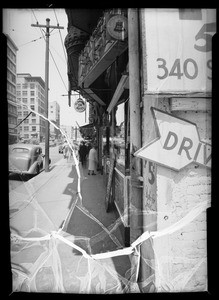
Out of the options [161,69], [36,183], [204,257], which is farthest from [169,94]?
[36,183]

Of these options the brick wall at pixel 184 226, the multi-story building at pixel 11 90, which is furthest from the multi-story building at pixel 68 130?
the brick wall at pixel 184 226

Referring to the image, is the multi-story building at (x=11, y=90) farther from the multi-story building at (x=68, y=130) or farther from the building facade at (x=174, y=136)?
the building facade at (x=174, y=136)

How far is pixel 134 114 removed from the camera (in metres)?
2.41

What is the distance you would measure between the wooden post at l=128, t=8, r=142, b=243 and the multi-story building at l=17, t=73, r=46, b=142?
121 cm

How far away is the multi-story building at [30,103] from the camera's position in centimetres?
242

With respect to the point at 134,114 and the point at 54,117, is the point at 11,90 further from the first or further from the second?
the point at 134,114

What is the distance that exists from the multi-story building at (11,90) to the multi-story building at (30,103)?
7 cm

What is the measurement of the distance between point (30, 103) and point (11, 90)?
276 millimetres

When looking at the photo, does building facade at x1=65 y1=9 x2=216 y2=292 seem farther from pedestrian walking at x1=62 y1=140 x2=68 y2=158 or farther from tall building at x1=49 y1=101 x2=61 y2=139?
tall building at x1=49 y1=101 x2=61 y2=139

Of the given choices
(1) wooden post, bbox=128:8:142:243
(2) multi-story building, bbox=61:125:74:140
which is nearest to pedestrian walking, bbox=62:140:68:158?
(2) multi-story building, bbox=61:125:74:140

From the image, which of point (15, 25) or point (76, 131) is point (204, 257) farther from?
point (15, 25)

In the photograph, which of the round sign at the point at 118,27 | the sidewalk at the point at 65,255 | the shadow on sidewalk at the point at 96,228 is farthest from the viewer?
the shadow on sidewalk at the point at 96,228

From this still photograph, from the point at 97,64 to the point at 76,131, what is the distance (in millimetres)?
2660
